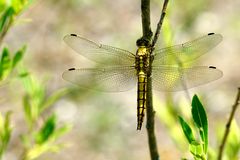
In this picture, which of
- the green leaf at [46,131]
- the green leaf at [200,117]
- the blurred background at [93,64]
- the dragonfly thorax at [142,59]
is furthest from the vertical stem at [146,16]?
the blurred background at [93,64]

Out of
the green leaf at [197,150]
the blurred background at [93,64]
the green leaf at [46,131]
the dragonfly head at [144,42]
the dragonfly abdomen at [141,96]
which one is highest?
the blurred background at [93,64]

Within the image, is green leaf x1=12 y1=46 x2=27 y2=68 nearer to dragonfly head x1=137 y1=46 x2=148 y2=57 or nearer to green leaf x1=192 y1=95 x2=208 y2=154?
dragonfly head x1=137 y1=46 x2=148 y2=57

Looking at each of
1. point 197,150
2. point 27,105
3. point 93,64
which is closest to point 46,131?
point 27,105

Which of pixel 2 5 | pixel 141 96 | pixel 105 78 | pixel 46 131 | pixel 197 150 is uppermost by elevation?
pixel 2 5

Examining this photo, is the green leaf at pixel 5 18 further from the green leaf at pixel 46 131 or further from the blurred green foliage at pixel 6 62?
the green leaf at pixel 46 131

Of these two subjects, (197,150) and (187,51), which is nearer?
(197,150)

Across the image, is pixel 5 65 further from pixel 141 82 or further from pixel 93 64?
pixel 93 64

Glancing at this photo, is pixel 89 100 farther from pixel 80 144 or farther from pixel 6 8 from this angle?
pixel 6 8
